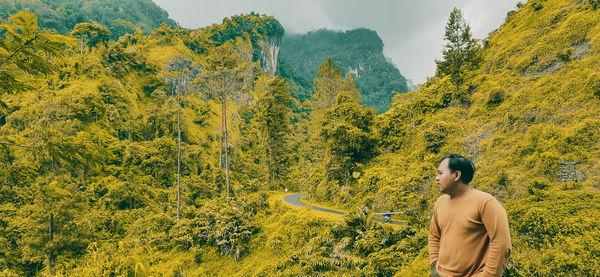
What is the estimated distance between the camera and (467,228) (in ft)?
6.19

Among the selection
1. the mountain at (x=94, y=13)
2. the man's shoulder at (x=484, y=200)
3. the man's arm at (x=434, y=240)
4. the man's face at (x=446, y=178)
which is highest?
the mountain at (x=94, y=13)

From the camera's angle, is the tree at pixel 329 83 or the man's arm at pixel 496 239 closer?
the man's arm at pixel 496 239

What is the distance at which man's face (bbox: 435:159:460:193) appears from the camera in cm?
198

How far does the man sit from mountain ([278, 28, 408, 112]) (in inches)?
5159

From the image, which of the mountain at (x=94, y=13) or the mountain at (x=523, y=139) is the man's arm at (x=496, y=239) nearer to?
the mountain at (x=523, y=139)

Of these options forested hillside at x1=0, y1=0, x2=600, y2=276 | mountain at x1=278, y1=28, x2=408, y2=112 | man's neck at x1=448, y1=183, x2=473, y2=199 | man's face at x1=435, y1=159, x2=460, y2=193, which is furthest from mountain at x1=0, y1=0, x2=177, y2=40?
man's neck at x1=448, y1=183, x2=473, y2=199

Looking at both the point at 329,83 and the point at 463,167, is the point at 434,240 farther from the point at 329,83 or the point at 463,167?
the point at 329,83

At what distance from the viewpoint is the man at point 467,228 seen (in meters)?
1.66

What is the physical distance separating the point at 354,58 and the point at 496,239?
169 meters

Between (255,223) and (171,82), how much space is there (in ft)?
111

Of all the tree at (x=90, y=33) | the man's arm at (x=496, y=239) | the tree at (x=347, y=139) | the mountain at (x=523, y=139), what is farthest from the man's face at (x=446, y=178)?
the tree at (x=90, y=33)

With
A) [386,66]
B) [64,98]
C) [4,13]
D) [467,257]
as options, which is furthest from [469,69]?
[386,66]

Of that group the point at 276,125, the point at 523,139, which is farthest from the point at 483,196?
the point at 276,125

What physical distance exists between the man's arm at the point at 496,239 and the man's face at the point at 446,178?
284 mm
